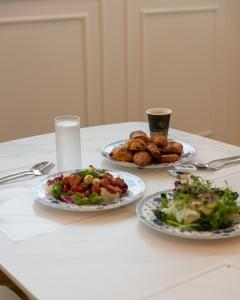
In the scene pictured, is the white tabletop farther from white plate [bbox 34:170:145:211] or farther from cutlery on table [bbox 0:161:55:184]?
cutlery on table [bbox 0:161:55:184]

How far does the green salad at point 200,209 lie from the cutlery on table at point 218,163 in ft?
1.10

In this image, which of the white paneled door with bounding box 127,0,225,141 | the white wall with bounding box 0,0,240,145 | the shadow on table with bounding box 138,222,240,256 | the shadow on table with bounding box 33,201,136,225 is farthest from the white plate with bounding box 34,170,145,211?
the white paneled door with bounding box 127,0,225,141

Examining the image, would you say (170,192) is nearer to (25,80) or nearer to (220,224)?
(220,224)

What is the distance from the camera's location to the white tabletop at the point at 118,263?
3.23 feet

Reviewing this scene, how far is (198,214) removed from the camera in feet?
3.84

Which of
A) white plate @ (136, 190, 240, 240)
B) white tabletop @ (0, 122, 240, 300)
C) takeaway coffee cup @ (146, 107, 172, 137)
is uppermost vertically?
takeaway coffee cup @ (146, 107, 172, 137)

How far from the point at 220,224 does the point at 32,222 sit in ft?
1.26

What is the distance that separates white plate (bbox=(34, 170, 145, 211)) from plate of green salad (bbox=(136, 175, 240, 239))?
0.28 feet

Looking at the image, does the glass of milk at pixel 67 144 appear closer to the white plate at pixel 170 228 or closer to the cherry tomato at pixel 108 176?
the cherry tomato at pixel 108 176

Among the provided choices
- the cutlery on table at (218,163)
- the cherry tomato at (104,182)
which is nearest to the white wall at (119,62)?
the cutlery on table at (218,163)

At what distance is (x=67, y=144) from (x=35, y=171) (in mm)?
110

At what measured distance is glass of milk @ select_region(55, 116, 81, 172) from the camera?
154 centimetres

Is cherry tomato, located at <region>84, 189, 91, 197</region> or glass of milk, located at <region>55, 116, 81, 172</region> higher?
glass of milk, located at <region>55, 116, 81, 172</region>

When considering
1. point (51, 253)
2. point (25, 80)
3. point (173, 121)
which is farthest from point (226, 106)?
point (51, 253)
